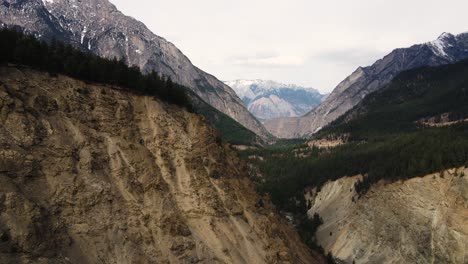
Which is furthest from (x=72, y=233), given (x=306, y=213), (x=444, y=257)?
(x=306, y=213)

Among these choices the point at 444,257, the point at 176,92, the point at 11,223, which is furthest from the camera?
the point at 444,257

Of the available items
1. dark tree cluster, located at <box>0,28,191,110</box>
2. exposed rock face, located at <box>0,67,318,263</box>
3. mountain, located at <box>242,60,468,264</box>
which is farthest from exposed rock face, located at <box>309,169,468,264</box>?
dark tree cluster, located at <box>0,28,191,110</box>

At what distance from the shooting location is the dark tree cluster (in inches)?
1971

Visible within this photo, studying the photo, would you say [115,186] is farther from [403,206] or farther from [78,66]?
[403,206]

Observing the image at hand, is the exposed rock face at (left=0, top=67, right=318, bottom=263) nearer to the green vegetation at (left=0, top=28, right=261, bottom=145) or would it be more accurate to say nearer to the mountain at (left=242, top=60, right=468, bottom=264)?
the green vegetation at (left=0, top=28, right=261, bottom=145)

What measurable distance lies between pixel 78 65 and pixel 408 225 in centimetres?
6466

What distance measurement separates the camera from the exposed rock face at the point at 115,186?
41.2 meters

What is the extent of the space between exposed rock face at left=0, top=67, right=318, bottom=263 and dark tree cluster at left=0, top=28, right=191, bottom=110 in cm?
158

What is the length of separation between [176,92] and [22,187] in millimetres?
27227

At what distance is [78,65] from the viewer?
54.9 metres

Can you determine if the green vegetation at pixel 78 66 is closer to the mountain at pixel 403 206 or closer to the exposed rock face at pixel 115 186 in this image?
the exposed rock face at pixel 115 186

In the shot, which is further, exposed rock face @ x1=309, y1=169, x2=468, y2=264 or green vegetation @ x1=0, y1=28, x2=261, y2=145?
exposed rock face @ x1=309, y1=169, x2=468, y2=264

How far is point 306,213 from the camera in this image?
138500 mm

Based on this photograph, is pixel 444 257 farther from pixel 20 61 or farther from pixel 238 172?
pixel 20 61
